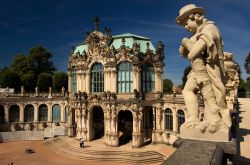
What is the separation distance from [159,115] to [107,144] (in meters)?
8.00

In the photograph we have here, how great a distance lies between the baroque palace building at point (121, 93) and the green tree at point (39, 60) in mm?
31391

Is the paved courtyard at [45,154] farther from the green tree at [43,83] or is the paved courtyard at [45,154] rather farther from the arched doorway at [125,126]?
the green tree at [43,83]

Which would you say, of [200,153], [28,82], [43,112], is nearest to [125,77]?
[43,112]

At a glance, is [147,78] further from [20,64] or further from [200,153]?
[20,64]

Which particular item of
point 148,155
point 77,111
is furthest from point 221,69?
point 77,111

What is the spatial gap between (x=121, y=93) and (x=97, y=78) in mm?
4582

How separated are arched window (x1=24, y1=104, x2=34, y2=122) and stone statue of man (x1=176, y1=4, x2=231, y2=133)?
44516 mm

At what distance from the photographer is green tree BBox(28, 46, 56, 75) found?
69.9 m

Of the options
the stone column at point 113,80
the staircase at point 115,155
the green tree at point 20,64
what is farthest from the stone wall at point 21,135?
the green tree at point 20,64

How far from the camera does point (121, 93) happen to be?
114 ft

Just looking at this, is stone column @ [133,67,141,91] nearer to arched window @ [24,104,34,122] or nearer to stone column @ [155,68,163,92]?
stone column @ [155,68,163,92]

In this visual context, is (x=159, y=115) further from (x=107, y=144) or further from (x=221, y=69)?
(x=221, y=69)

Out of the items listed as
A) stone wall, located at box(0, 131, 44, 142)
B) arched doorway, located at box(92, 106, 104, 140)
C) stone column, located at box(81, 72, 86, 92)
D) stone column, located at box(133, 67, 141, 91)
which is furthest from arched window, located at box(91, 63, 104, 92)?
stone wall, located at box(0, 131, 44, 142)

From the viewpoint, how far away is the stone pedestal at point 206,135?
18.6 ft
